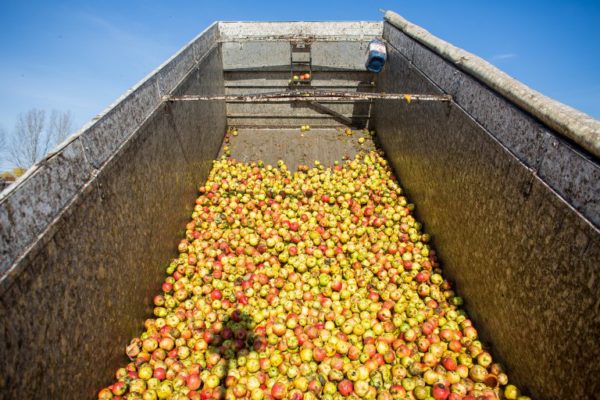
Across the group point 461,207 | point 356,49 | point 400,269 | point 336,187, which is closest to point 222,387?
→ point 400,269

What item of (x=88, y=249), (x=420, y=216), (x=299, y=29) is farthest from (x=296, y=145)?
(x=88, y=249)

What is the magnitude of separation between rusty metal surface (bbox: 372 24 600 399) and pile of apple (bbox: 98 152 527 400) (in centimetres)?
52

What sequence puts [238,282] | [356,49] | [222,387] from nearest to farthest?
[222,387]
[238,282]
[356,49]

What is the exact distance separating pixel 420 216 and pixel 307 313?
3003mm

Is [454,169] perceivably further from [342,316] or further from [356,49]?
[356,49]

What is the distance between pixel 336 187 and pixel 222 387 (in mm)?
4810

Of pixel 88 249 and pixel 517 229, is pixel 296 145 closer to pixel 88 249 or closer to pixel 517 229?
pixel 517 229

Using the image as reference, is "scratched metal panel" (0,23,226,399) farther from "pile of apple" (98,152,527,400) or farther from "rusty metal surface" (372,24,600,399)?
"rusty metal surface" (372,24,600,399)

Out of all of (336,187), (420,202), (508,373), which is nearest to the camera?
(508,373)

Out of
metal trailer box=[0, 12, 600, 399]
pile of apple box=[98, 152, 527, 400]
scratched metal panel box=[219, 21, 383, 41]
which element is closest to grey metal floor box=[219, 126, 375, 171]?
pile of apple box=[98, 152, 527, 400]

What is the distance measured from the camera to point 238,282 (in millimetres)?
5840

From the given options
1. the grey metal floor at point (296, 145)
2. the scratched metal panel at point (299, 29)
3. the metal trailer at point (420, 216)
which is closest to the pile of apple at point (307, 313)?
the metal trailer at point (420, 216)

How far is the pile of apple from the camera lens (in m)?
4.31

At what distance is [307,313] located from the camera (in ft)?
17.3
